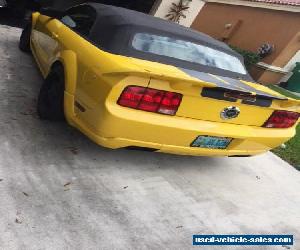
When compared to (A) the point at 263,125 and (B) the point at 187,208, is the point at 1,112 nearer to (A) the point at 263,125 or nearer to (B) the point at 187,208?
(B) the point at 187,208

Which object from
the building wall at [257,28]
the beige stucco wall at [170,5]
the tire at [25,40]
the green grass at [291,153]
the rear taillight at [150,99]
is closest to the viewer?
the rear taillight at [150,99]

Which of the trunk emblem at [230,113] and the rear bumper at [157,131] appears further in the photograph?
the trunk emblem at [230,113]

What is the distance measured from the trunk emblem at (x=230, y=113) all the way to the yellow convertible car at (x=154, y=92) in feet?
0.03

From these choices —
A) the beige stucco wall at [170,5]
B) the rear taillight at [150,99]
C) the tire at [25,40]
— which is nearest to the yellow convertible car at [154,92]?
the rear taillight at [150,99]

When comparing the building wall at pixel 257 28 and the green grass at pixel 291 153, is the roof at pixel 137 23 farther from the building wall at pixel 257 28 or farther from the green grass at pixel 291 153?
the building wall at pixel 257 28

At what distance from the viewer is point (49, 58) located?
171 inches

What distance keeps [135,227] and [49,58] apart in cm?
236

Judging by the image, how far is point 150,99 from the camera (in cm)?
302

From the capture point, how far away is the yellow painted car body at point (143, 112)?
9.73 feet

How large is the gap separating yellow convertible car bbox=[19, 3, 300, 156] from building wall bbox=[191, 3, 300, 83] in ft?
42.0

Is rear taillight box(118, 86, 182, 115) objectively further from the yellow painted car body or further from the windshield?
the windshield

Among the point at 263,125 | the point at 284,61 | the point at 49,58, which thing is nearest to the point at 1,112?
the point at 49,58

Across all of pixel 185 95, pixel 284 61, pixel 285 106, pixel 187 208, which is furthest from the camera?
pixel 284 61

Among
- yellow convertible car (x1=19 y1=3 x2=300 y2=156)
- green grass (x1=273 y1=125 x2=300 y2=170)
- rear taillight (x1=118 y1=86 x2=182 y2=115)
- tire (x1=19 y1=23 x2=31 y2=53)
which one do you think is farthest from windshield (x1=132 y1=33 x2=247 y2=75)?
tire (x1=19 y1=23 x2=31 y2=53)
